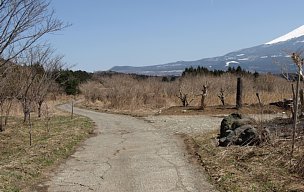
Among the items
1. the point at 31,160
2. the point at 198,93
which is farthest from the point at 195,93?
the point at 31,160

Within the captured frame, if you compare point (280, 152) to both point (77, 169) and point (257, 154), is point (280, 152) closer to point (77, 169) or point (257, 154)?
point (257, 154)

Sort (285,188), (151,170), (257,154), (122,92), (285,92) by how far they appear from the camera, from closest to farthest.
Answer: (285,188), (151,170), (257,154), (285,92), (122,92)

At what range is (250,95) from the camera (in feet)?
118

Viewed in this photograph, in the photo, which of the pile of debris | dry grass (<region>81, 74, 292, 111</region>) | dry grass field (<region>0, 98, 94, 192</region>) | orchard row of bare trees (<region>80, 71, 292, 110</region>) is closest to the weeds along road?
dry grass field (<region>0, 98, 94, 192</region>)

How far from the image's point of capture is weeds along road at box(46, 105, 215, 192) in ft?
26.4

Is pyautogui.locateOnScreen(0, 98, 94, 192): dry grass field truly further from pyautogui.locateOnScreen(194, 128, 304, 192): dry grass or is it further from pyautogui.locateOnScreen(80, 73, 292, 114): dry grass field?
pyautogui.locateOnScreen(80, 73, 292, 114): dry grass field

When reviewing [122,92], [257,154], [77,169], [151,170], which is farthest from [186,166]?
[122,92]

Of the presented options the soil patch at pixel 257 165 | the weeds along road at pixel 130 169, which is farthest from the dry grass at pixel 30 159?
the soil patch at pixel 257 165

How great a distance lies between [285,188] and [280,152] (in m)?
2.65

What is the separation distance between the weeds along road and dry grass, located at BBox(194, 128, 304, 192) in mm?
400

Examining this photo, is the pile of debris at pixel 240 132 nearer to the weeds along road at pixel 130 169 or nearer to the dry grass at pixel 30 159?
the weeds along road at pixel 130 169

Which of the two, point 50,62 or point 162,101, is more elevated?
point 50,62

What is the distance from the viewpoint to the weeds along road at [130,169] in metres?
8.05

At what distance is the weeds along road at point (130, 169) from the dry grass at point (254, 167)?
40 cm
